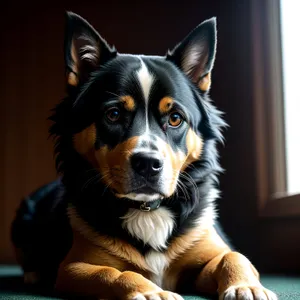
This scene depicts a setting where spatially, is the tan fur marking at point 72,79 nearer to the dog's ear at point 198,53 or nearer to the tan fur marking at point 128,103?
the tan fur marking at point 128,103

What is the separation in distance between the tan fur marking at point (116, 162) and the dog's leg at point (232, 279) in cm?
34

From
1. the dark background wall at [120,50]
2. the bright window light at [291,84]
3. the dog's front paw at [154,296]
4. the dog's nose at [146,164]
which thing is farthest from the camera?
the dark background wall at [120,50]

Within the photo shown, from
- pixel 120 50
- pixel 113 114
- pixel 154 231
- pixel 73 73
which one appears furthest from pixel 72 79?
pixel 120 50

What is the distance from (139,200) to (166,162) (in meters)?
0.16

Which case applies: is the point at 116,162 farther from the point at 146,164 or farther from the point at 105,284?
the point at 105,284

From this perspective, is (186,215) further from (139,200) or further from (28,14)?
(28,14)

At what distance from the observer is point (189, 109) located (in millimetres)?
1734

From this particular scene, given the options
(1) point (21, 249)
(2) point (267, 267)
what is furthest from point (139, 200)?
(2) point (267, 267)

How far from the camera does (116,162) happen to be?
158 cm

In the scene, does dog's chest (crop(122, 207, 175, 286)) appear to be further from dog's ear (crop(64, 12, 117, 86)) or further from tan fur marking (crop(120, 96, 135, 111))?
dog's ear (crop(64, 12, 117, 86))

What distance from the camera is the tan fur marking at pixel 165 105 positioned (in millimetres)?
1659

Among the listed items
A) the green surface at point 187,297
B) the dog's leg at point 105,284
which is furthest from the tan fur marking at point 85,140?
the green surface at point 187,297

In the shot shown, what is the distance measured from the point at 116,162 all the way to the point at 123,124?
129 mm

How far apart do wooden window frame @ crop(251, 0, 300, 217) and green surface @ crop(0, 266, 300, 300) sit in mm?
563
